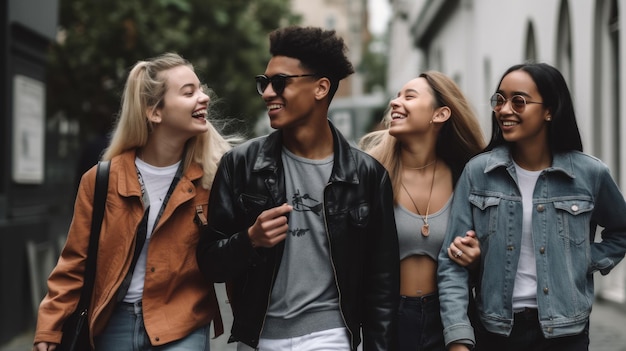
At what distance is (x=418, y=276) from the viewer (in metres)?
4.42

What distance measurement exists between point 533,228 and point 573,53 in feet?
31.8

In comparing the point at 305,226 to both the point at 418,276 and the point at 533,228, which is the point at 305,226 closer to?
the point at 418,276

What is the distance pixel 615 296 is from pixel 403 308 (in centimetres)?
779

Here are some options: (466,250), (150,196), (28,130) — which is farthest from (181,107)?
(28,130)

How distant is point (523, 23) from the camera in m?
16.7

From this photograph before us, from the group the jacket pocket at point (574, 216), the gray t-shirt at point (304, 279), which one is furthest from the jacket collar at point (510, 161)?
the gray t-shirt at point (304, 279)

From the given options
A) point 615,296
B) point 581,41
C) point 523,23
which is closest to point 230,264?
point 615,296

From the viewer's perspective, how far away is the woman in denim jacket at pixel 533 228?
4.13 m

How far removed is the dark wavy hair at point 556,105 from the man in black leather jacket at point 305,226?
73cm

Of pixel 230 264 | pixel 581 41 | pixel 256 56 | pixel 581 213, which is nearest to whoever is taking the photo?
pixel 230 264

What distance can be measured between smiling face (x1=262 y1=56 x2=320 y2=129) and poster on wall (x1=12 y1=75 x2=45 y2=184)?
6.54 m

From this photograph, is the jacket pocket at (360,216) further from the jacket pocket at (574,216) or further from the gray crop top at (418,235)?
the jacket pocket at (574,216)

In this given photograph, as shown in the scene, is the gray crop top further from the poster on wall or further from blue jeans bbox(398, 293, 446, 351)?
the poster on wall

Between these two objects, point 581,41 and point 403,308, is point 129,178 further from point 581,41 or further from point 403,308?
point 581,41
